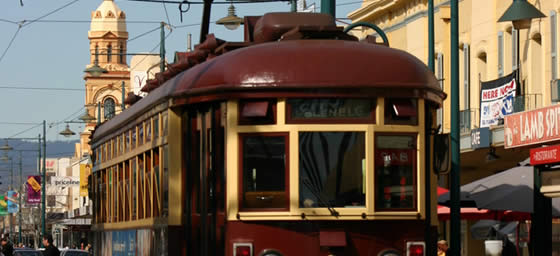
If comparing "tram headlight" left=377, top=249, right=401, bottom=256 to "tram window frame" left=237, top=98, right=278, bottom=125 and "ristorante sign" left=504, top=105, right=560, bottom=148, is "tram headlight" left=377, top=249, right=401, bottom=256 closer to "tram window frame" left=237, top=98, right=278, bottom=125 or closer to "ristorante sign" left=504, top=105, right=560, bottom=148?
"tram window frame" left=237, top=98, right=278, bottom=125

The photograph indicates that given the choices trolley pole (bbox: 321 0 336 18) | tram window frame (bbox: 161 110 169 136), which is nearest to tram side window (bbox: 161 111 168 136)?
tram window frame (bbox: 161 110 169 136)

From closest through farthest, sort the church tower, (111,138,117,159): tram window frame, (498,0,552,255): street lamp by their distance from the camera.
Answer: (498,0,552,255): street lamp < (111,138,117,159): tram window frame < the church tower

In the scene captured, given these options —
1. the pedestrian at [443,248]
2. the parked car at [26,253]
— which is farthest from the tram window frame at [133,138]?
the parked car at [26,253]

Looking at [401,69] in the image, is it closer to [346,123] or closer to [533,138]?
[346,123]

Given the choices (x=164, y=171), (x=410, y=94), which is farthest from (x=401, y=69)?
(x=164, y=171)

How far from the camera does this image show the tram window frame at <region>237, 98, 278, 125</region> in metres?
12.6

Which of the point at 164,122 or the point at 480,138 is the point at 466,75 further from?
the point at 164,122

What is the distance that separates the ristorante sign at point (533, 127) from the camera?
1719cm

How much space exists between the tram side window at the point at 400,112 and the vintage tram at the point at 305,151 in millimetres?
12

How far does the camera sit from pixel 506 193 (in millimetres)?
18625

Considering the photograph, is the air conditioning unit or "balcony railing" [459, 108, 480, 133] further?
"balcony railing" [459, 108, 480, 133]

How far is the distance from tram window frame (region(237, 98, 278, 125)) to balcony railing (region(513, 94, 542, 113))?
20.0 m

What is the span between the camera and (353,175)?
40.9 feet

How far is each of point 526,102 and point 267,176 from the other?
67.3 ft
